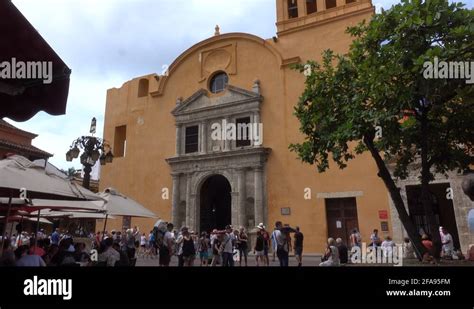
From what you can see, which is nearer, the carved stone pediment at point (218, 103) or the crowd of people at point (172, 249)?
the crowd of people at point (172, 249)

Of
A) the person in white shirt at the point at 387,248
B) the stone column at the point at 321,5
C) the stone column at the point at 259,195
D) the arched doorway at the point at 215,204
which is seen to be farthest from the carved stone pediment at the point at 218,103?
the person in white shirt at the point at 387,248

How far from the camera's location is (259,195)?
752 inches

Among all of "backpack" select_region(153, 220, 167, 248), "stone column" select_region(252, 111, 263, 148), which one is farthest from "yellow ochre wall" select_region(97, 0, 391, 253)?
"backpack" select_region(153, 220, 167, 248)

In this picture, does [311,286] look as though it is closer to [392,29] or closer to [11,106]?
[11,106]

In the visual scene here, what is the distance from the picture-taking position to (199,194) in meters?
21.0

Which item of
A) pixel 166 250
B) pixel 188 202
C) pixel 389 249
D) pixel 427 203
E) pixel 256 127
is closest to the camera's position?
pixel 427 203

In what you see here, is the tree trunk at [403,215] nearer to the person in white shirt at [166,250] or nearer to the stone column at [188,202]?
the person in white shirt at [166,250]

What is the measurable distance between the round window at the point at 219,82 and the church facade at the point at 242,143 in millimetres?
75

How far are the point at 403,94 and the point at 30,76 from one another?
7197mm

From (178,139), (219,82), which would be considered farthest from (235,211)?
(219,82)

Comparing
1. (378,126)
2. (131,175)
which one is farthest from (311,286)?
(131,175)

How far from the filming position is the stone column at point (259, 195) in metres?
18.8

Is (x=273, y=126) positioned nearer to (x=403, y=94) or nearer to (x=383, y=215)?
(x=383, y=215)

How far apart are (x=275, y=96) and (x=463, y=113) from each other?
12231mm
